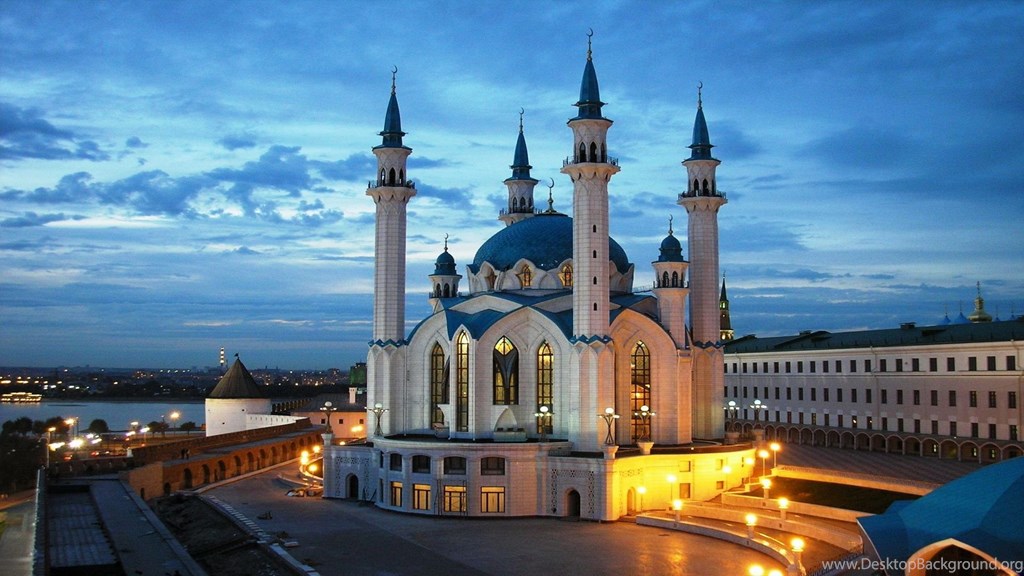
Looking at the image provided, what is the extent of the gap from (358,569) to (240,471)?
106 feet

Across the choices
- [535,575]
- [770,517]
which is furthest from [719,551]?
[535,575]

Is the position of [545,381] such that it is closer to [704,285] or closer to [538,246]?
[538,246]

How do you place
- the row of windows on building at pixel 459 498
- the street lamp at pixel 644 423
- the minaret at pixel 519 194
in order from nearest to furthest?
the row of windows on building at pixel 459 498
the street lamp at pixel 644 423
the minaret at pixel 519 194

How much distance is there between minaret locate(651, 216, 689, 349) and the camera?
156ft

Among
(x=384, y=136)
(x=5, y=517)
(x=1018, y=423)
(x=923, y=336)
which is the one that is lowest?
(x=5, y=517)

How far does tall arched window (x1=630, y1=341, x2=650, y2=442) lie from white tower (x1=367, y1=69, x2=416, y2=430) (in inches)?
432

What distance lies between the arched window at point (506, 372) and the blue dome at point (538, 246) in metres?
5.92

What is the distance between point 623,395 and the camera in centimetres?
4566

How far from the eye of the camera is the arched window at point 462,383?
45188mm

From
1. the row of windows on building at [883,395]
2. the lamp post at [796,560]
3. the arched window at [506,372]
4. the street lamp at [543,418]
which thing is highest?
the arched window at [506,372]

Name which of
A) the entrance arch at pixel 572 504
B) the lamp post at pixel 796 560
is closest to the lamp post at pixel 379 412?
the entrance arch at pixel 572 504

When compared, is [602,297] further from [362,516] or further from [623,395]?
[362,516]

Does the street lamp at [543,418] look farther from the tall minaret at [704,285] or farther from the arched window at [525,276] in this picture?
the tall minaret at [704,285]

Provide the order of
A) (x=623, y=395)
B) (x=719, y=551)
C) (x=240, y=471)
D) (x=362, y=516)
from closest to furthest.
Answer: (x=719, y=551)
(x=362, y=516)
(x=623, y=395)
(x=240, y=471)
